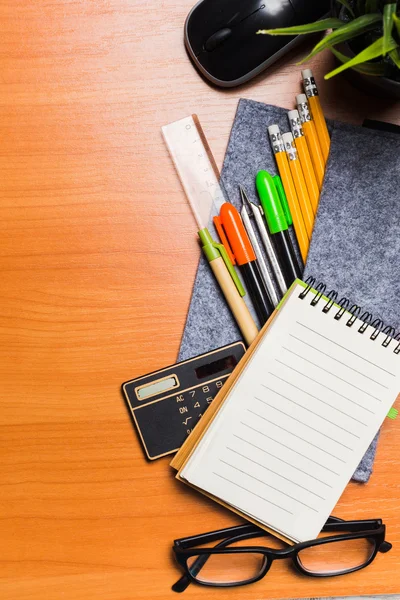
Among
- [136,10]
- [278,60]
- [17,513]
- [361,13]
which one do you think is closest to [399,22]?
[361,13]

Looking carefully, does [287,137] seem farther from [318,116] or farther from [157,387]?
[157,387]

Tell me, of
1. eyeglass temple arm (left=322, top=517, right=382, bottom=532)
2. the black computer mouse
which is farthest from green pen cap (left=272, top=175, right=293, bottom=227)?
eyeglass temple arm (left=322, top=517, right=382, bottom=532)

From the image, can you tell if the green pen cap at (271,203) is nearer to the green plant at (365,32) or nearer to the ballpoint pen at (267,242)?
the ballpoint pen at (267,242)

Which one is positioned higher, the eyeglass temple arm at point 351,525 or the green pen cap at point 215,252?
the green pen cap at point 215,252

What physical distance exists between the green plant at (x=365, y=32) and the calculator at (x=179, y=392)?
10.8 inches

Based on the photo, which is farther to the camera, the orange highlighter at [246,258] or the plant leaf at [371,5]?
the orange highlighter at [246,258]

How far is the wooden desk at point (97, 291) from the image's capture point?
0.60m

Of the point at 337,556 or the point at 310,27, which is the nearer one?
the point at 310,27

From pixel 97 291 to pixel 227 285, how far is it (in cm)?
13

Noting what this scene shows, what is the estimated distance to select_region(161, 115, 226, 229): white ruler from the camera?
23.9 inches

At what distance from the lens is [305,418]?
588 mm

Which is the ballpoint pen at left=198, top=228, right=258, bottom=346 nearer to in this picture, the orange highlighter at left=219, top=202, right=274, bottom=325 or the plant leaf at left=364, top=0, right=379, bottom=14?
the orange highlighter at left=219, top=202, right=274, bottom=325

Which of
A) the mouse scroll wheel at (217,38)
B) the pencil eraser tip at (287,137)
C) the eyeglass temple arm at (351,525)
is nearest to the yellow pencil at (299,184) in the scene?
the pencil eraser tip at (287,137)

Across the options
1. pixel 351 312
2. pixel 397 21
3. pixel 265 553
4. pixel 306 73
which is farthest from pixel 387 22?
pixel 265 553
